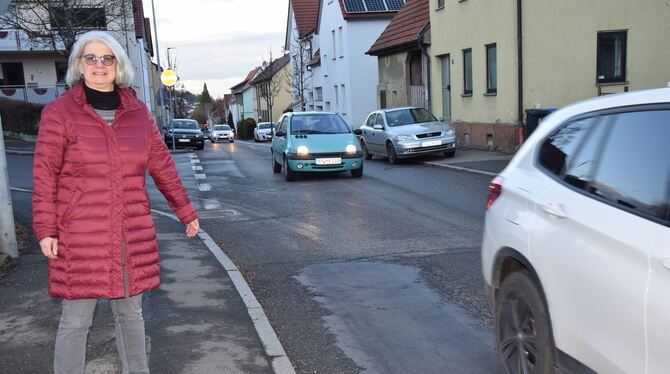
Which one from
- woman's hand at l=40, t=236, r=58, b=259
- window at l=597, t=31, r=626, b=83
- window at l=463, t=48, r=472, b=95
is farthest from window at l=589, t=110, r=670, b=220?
window at l=463, t=48, r=472, b=95

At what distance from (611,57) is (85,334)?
18353 millimetres

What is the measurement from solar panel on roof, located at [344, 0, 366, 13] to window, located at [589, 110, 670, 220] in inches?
1485

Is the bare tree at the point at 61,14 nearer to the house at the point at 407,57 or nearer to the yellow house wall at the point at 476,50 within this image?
the house at the point at 407,57

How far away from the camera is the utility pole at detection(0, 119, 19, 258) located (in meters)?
6.60

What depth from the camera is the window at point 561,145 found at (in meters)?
3.43

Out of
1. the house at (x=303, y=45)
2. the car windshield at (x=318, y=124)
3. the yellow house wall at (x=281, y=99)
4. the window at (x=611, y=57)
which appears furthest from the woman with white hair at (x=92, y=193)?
the yellow house wall at (x=281, y=99)

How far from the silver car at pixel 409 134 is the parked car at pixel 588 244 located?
14472 millimetres

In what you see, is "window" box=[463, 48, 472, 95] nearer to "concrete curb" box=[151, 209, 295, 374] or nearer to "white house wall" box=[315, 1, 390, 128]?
"white house wall" box=[315, 1, 390, 128]

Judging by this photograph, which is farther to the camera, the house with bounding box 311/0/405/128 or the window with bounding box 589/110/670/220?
the house with bounding box 311/0/405/128

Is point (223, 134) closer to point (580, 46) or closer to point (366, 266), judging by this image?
point (580, 46)

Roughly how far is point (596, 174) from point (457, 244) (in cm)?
502

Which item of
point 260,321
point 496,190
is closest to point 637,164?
point 496,190

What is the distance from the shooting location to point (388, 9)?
130 ft

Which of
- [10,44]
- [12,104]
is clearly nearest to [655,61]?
[12,104]
